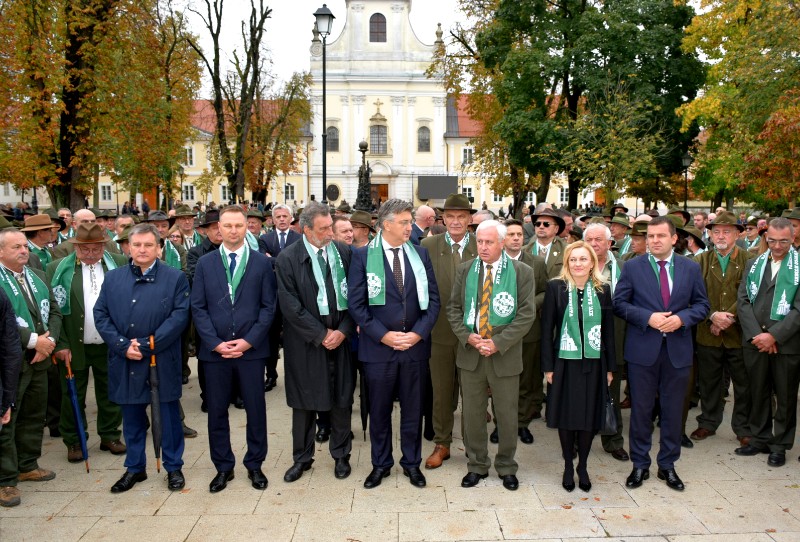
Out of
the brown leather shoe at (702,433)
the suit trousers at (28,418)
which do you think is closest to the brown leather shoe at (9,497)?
the suit trousers at (28,418)

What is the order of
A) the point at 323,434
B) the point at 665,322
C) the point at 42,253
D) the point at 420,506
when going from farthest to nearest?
the point at 42,253
the point at 323,434
the point at 665,322
the point at 420,506

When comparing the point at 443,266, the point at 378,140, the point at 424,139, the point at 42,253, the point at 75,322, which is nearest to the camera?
the point at 75,322

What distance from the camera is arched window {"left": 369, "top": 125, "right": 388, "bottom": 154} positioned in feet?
196

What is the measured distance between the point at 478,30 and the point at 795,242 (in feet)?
79.2

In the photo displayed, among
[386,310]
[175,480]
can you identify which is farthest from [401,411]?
[175,480]

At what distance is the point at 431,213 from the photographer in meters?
9.62

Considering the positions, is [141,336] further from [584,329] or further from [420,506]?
[584,329]

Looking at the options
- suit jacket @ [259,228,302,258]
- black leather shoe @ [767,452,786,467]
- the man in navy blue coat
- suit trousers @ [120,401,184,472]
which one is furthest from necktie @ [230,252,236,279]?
black leather shoe @ [767,452,786,467]

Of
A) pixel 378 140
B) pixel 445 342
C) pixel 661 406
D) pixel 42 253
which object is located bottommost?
pixel 661 406

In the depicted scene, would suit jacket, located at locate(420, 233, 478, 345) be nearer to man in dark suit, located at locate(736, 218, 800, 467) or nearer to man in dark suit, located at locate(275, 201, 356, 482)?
man in dark suit, located at locate(275, 201, 356, 482)

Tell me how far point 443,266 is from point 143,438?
3.17 meters

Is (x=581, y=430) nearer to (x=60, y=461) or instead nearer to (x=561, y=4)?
(x=60, y=461)

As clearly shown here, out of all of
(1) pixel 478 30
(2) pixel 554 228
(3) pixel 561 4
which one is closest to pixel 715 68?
(3) pixel 561 4

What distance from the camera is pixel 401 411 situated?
547 centimetres
